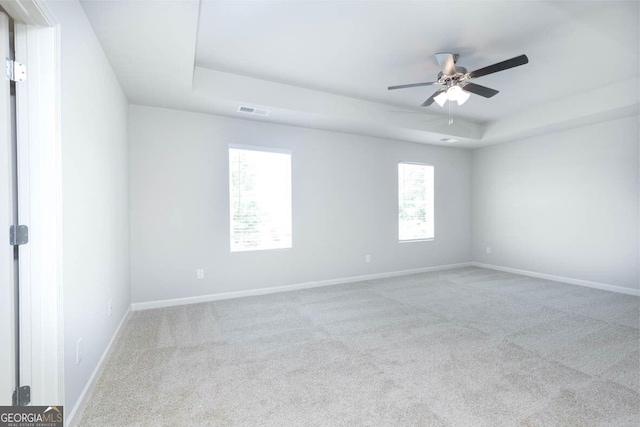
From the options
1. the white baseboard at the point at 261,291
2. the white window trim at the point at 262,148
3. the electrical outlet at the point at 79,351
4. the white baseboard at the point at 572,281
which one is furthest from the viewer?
the white baseboard at the point at 572,281

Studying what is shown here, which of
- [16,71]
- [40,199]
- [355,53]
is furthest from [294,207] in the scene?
[16,71]

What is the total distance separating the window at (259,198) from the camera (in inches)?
167

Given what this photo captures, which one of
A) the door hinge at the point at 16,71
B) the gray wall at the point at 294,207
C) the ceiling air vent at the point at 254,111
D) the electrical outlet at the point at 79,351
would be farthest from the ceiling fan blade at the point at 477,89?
the electrical outlet at the point at 79,351

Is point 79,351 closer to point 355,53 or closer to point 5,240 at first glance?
point 5,240

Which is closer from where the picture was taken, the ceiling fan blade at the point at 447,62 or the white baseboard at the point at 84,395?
the white baseboard at the point at 84,395

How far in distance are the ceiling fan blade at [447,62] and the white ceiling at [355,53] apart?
65mm

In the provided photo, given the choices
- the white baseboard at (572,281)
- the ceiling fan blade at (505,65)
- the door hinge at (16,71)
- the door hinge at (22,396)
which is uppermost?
the ceiling fan blade at (505,65)

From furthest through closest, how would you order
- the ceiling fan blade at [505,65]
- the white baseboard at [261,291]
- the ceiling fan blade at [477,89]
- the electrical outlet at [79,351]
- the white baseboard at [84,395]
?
1. the white baseboard at [261,291]
2. the ceiling fan blade at [477,89]
3. the ceiling fan blade at [505,65]
4. the electrical outlet at [79,351]
5. the white baseboard at [84,395]

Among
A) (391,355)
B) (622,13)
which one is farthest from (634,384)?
(622,13)

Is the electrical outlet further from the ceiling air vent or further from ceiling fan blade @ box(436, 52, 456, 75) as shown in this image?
ceiling fan blade @ box(436, 52, 456, 75)

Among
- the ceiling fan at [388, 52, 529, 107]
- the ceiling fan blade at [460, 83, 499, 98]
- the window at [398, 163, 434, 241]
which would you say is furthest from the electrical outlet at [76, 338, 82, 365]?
the window at [398, 163, 434, 241]

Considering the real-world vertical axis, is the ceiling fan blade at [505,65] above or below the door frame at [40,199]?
above

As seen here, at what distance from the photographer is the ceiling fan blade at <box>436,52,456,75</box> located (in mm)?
2922

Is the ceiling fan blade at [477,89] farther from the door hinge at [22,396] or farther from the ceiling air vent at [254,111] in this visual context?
the door hinge at [22,396]
